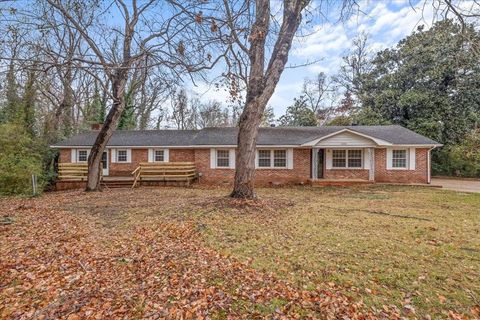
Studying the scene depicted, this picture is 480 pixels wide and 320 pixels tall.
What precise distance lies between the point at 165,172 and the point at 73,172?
5921mm

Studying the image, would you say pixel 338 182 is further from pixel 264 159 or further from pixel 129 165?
pixel 129 165

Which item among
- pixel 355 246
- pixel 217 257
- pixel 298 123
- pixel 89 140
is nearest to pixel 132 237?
pixel 217 257

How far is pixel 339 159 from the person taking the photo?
16.7 metres

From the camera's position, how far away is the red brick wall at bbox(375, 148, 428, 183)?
1580 centimetres

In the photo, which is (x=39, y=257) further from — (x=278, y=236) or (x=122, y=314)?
(x=278, y=236)

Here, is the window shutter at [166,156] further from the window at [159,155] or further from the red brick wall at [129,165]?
the red brick wall at [129,165]

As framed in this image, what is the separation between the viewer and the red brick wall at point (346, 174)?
53.4ft

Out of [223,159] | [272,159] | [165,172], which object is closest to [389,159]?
[272,159]

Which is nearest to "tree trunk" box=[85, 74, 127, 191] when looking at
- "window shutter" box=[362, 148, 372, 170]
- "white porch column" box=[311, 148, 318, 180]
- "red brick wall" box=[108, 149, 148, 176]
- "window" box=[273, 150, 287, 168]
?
"red brick wall" box=[108, 149, 148, 176]

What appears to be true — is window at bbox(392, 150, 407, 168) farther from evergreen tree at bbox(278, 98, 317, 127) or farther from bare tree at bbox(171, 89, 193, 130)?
bare tree at bbox(171, 89, 193, 130)

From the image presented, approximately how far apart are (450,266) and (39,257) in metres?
6.94

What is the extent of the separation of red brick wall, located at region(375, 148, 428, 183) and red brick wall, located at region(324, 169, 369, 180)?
80 cm

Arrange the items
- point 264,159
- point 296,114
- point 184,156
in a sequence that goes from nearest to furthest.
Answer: point 264,159, point 184,156, point 296,114

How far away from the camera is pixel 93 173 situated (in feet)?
44.2
